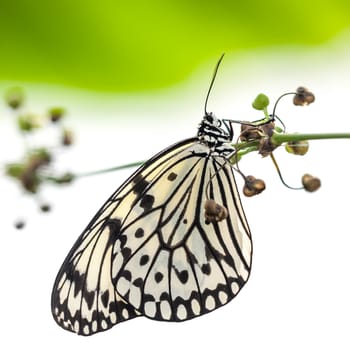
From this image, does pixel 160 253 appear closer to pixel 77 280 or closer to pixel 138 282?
pixel 138 282

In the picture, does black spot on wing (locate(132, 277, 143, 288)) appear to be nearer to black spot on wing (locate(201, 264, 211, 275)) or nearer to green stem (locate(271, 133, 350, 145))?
black spot on wing (locate(201, 264, 211, 275))

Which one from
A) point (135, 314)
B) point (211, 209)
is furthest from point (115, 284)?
point (211, 209)

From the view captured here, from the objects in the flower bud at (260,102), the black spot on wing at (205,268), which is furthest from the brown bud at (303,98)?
the black spot on wing at (205,268)

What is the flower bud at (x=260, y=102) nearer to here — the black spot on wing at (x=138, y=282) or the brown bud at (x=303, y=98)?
the brown bud at (x=303, y=98)

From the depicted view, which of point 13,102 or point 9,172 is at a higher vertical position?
point 13,102

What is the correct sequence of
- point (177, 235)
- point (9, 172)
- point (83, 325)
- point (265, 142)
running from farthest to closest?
point (177, 235) < point (83, 325) < point (265, 142) < point (9, 172)

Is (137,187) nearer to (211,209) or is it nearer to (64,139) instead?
(211,209)

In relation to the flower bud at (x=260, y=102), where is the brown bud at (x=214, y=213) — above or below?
below

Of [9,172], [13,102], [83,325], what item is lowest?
[9,172]

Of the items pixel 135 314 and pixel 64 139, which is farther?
pixel 135 314
